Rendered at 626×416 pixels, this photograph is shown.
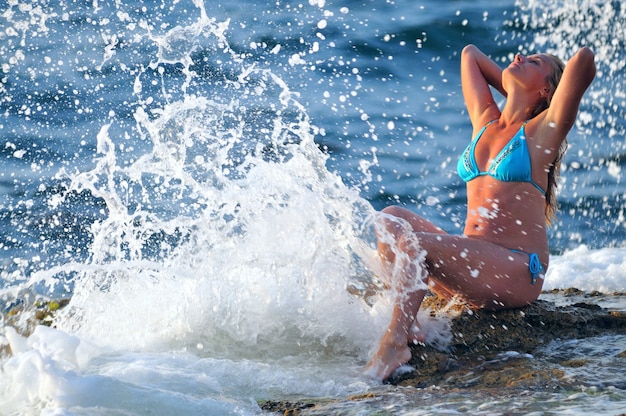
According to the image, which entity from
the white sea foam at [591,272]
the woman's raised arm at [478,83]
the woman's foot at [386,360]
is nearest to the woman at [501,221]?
the woman's foot at [386,360]

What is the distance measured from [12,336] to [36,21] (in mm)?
10111

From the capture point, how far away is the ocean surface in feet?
12.5

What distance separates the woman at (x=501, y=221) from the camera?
4238 mm

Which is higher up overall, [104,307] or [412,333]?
[104,307]

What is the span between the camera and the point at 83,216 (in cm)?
817

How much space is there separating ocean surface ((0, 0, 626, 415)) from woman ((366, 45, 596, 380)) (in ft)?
0.84

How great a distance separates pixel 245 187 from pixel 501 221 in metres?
1.73

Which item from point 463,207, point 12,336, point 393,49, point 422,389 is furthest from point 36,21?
point 422,389

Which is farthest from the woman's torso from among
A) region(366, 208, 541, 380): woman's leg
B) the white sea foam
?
the white sea foam

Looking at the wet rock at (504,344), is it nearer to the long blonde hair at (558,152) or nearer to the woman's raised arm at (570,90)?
the long blonde hair at (558,152)

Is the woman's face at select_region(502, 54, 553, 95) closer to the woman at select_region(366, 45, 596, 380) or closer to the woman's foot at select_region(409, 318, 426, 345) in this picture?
the woman at select_region(366, 45, 596, 380)

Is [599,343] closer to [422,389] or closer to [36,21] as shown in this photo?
[422,389]

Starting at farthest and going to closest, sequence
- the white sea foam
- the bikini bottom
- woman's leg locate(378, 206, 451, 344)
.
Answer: the white sea foam → the bikini bottom → woman's leg locate(378, 206, 451, 344)

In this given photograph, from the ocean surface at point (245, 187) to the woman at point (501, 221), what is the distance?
255mm
